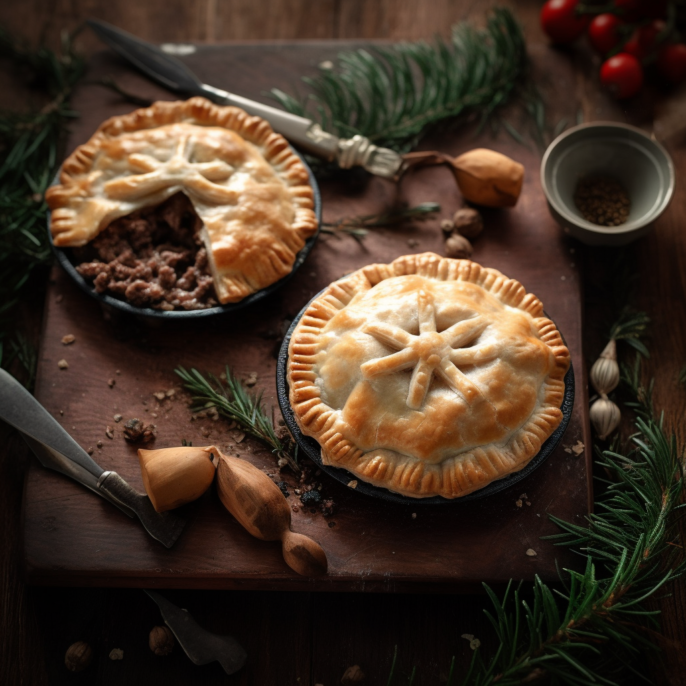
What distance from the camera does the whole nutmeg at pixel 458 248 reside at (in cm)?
293

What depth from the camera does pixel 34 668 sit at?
2.46 meters

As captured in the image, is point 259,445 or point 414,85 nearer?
point 259,445

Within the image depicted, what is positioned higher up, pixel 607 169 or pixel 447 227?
pixel 607 169

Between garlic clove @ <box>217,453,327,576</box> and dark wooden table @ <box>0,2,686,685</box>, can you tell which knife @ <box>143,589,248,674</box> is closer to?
dark wooden table @ <box>0,2,686,685</box>

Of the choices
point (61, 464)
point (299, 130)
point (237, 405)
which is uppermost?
point (299, 130)

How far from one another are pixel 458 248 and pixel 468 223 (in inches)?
5.0

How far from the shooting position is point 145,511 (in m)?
2.44

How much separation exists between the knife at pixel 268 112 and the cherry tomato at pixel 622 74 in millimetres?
1105

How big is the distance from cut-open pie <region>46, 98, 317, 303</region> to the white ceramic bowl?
40.3 inches

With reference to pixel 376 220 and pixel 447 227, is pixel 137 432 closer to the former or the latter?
pixel 376 220

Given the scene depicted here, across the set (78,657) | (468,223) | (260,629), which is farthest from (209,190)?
(78,657)

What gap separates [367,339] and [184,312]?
2.37ft

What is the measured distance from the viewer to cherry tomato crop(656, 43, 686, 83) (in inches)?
131

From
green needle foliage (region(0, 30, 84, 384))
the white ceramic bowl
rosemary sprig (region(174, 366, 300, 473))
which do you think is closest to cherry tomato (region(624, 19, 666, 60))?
the white ceramic bowl
